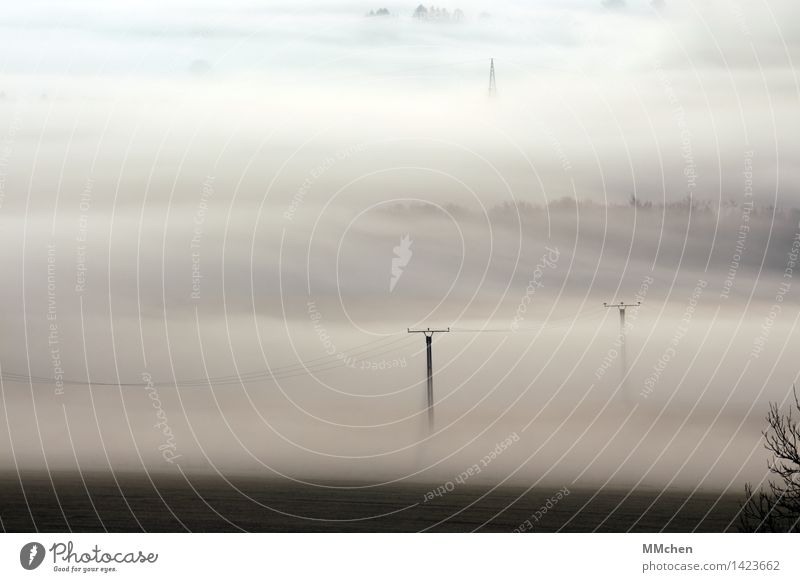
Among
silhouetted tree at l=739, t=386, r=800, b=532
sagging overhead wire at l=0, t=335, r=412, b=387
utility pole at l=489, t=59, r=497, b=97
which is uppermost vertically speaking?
utility pole at l=489, t=59, r=497, b=97

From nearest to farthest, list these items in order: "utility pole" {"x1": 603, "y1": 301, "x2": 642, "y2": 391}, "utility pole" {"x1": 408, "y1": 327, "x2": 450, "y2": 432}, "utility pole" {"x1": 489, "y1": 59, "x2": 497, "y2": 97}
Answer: "utility pole" {"x1": 489, "y1": 59, "x2": 497, "y2": 97} → "utility pole" {"x1": 603, "y1": 301, "x2": 642, "y2": 391} → "utility pole" {"x1": 408, "y1": 327, "x2": 450, "y2": 432}

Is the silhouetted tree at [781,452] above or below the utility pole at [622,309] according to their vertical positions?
below

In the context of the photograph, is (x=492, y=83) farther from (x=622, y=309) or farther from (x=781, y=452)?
(x=781, y=452)

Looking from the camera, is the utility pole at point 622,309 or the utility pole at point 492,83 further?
the utility pole at point 622,309

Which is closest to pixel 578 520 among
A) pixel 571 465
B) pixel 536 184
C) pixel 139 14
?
pixel 571 465

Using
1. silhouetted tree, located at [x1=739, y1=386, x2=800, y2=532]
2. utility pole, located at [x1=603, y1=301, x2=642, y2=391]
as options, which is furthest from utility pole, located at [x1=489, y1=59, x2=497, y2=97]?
silhouetted tree, located at [x1=739, y1=386, x2=800, y2=532]

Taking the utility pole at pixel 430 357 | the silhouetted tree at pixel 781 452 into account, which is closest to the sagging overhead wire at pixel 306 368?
the utility pole at pixel 430 357

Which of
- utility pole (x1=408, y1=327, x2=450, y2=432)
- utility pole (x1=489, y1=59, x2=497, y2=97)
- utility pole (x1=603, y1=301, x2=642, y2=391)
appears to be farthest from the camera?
utility pole (x1=408, y1=327, x2=450, y2=432)

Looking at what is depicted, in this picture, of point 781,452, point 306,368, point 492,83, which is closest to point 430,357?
point 306,368

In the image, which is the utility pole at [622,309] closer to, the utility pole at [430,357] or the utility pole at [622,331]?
the utility pole at [622,331]

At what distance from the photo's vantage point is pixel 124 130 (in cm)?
1173

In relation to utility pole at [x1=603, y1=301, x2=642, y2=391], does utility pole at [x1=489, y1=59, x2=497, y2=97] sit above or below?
above

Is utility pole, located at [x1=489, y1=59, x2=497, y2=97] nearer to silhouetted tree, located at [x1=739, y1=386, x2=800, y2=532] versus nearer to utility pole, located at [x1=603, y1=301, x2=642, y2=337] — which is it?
utility pole, located at [x1=603, y1=301, x2=642, y2=337]
